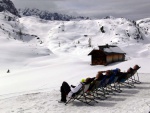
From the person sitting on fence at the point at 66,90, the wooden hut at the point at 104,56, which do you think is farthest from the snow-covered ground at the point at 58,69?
the wooden hut at the point at 104,56

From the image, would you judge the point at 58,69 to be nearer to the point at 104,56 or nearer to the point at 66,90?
the point at 104,56

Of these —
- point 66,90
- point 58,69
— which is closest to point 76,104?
point 66,90

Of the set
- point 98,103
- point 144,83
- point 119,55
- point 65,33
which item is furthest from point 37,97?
point 65,33

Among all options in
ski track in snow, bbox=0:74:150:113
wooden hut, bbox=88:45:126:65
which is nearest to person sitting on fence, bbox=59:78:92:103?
Answer: ski track in snow, bbox=0:74:150:113

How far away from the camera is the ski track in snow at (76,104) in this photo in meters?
10.7

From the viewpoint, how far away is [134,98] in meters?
12.4

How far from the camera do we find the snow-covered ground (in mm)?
11445

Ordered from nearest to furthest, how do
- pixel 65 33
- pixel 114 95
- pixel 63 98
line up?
pixel 63 98 < pixel 114 95 < pixel 65 33

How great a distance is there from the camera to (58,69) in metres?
31.9

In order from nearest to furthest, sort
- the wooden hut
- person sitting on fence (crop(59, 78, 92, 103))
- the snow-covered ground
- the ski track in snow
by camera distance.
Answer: the ski track in snow → the snow-covered ground → person sitting on fence (crop(59, 78, 92, 103)) → the wooden hut

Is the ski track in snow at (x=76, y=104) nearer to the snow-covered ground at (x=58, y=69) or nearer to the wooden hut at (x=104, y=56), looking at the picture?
the snow-covered ground at (x=58, y=69)

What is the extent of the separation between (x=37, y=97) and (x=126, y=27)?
161 metres

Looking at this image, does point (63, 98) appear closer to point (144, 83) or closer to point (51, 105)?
point (51, 105)

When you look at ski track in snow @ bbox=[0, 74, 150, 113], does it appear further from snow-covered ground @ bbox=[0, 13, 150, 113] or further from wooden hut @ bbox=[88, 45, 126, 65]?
wooden hut @ bbox=[88, 45, 126, 65]
